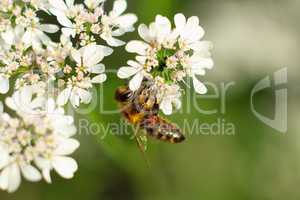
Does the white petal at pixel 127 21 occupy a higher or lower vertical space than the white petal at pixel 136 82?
higher

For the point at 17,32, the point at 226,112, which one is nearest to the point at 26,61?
the point at 17,32

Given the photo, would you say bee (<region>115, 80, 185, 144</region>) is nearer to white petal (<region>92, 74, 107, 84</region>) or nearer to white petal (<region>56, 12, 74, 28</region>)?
white petal (<region>92, 74, 107, 84</region>)

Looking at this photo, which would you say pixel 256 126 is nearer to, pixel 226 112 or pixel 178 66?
pixel 226 112

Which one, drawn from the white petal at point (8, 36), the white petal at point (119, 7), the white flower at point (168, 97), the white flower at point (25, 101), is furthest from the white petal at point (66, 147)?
the white petal at point (119, 7)

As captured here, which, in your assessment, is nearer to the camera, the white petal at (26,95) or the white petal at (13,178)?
the white petal at (13,178)

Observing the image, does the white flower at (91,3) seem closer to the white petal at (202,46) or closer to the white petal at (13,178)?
the white petal at (202,46)

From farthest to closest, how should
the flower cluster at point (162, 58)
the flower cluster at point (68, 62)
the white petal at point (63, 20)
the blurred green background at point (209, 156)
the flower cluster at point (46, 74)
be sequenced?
1. the blurred green background at point (209, 156)
2. the white petal at point (63, 20)
3. the flower cluster at point (162, 58)
4. the flower cluster at point (68, 62)
5. the flower cluster at point (46, 74)

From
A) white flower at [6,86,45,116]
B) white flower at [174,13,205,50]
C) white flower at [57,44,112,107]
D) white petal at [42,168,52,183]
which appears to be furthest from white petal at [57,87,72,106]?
white flower at [174,13,205,50]
